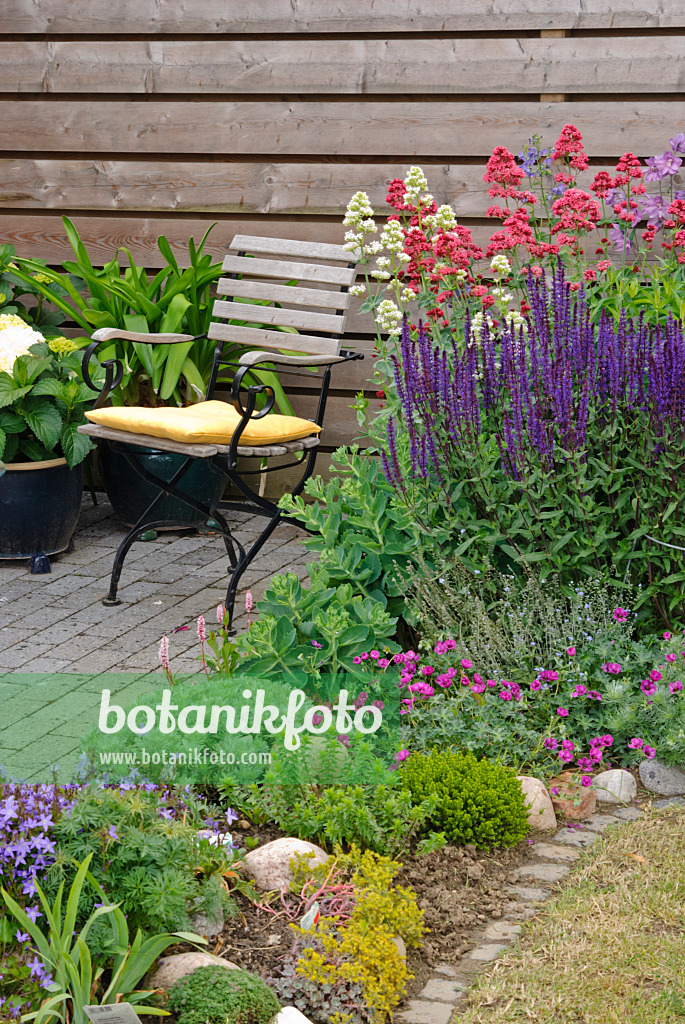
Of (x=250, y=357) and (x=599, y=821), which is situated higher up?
(x=250, y=357)

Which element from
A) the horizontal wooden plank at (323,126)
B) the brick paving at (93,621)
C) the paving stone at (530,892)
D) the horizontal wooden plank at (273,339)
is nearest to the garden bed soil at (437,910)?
the paving stone at (530,892)

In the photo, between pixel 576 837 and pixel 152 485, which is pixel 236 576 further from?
pixel 576 837

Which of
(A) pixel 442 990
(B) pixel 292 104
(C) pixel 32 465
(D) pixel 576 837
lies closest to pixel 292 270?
(B) pixel 292 104

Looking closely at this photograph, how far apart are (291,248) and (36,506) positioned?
5.05 feet

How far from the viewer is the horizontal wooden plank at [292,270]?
4441 mm

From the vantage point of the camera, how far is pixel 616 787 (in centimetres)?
268

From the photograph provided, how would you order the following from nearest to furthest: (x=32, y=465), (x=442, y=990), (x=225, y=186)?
(x=442, y=990), (x=32, y=465), (x=225, y=186)

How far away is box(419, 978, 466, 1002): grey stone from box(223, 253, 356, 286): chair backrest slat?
3004mm

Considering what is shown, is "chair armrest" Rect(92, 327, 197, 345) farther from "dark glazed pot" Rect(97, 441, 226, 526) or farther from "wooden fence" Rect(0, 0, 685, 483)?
"wooden fence" Rect(0, 0, 685, 483)

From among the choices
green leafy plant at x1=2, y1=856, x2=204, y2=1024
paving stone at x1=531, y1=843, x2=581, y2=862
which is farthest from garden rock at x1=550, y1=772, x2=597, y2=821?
green leafy plant at x1=2, y1=856, x2=204, y2=1024

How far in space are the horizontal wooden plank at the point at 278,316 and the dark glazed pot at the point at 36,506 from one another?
37.6 inches

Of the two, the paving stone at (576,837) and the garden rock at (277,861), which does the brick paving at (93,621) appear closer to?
the garden rock at (277,861)

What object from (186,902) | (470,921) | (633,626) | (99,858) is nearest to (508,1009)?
(470,921)

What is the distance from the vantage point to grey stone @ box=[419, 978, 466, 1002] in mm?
1969
